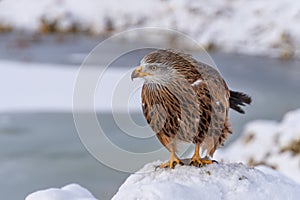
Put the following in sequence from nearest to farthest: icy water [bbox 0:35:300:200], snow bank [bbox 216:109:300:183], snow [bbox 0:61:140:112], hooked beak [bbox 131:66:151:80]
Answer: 1. hooked beak [bbox 131:66:151:80]
2. snow bank [bbox 216:109:300:183]
3. icy water [bbox 0:35:300:200]
4. snow [bbox 0:61:140:112]

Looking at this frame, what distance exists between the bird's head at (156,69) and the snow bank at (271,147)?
3391 mm

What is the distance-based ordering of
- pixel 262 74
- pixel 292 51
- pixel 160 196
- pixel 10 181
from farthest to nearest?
pixel 292 51 < pixel 262 74 < pixel 10 181 < pixel 160 196

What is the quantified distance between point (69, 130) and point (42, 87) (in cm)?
198

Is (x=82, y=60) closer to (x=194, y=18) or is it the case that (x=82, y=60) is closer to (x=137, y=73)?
(x=194, y=18)

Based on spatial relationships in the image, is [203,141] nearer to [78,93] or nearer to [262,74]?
[78,93]

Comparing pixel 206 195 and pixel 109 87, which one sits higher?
pixel 109 87

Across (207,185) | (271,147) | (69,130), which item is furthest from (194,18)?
(207,185)

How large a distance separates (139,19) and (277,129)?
8.07 meters

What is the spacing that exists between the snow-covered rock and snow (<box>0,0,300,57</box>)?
1000cm

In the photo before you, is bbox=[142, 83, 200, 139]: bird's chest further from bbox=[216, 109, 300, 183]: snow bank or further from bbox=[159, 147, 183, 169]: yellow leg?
bbox=[216, 109, 300, 183]: snow bank

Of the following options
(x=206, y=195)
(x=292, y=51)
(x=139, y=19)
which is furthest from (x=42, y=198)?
(x=139, y=19)

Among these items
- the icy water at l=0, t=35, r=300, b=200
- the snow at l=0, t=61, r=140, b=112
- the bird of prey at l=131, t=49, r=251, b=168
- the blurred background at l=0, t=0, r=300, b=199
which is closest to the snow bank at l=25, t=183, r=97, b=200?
the bird of prey at l=131, t=49, r=251, b=168

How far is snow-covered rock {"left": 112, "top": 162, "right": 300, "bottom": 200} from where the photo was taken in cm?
240

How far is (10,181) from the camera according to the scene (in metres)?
5.88
